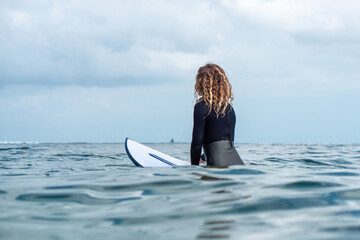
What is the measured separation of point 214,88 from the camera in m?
6.09

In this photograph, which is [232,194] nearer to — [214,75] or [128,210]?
[128,210]

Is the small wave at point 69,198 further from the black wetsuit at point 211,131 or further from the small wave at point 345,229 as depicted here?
the black wetsuit at point 211,131

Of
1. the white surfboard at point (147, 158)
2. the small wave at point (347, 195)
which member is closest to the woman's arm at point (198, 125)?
the white surfboard at point (147, 158)

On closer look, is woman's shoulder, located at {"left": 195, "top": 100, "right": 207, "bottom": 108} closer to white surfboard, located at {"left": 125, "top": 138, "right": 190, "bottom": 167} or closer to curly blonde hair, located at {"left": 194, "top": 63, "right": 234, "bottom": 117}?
curly blonde hair, located at {"left": 194, "top": 63, "right": 234, "bottom": 117}

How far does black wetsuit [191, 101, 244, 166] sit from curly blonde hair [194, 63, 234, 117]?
10cm

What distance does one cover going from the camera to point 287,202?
329 centimetres

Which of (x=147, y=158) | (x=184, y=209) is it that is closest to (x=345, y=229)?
(x=184, y=209)

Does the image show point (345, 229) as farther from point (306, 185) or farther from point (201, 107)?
point (201, 107)

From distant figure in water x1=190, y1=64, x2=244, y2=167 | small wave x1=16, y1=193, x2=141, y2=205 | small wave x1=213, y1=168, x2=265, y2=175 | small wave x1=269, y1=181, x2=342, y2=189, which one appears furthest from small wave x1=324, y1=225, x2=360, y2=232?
distant figure in water x1=190, y1=64, x2=244, y2=167

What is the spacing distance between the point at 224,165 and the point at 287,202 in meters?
2.91

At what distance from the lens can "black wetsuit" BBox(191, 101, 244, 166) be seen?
6000 millimetres

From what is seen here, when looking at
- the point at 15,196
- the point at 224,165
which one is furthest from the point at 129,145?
the point at 15,196

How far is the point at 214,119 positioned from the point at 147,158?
2.34 metres

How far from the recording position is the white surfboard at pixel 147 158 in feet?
24.8
